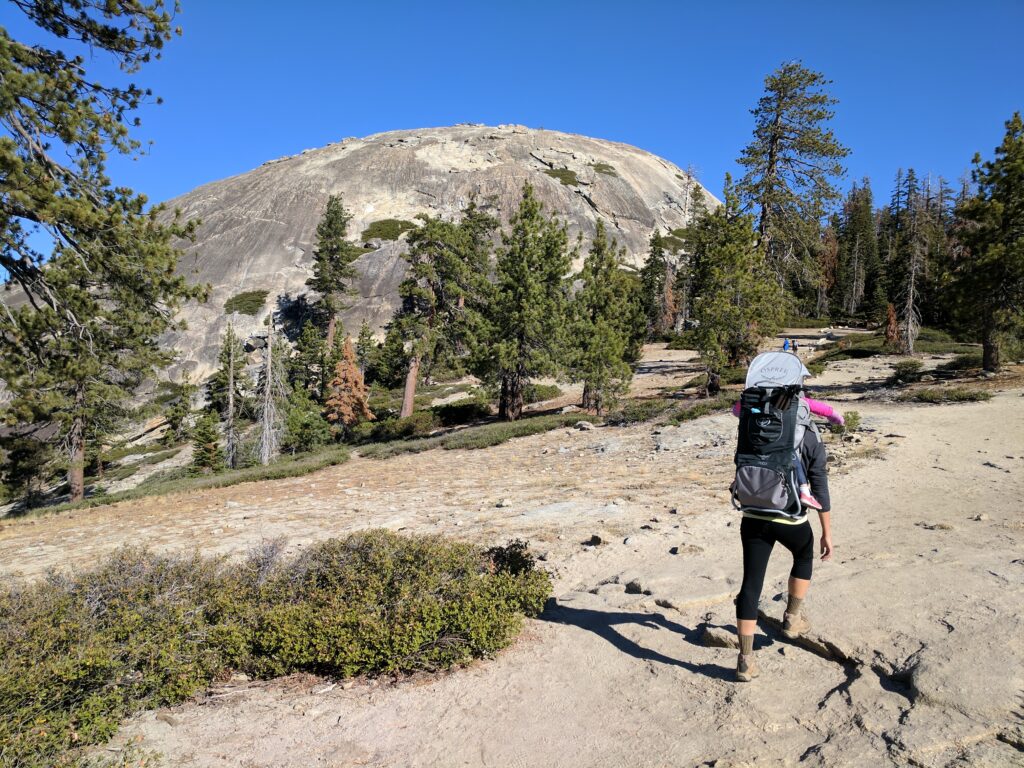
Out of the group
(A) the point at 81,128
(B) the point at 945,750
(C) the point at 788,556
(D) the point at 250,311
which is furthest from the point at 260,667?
(D) the point at 250,311

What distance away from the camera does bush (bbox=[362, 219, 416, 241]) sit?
67000 millimetres

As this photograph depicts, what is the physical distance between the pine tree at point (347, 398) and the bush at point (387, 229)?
31.0 meters

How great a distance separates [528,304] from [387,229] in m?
51.6

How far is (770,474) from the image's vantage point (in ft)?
12.8

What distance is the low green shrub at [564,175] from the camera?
81125 millimetres

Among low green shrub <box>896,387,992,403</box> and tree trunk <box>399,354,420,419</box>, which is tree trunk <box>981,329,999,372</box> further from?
tree trunk <box>399,354,420,419</box>

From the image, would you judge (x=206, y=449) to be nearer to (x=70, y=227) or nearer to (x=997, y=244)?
(x=70, y=227)

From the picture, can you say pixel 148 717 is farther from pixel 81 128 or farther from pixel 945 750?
pixel 81 128

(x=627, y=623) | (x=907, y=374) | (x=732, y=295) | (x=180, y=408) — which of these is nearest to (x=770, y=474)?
(x=627, y=623)

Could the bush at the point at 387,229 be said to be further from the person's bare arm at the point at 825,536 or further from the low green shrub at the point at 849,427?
the person's bare arm at the point at 825,536

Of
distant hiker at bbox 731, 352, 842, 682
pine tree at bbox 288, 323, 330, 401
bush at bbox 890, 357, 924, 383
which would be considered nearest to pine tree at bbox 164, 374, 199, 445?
pine tree at bbox 288, 323, 330, 401

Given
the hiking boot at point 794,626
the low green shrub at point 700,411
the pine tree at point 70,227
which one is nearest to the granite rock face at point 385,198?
the low green shrub at point 700,411

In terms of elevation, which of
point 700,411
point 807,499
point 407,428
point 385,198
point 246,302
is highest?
point 385,198

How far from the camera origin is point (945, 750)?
2969 mm
